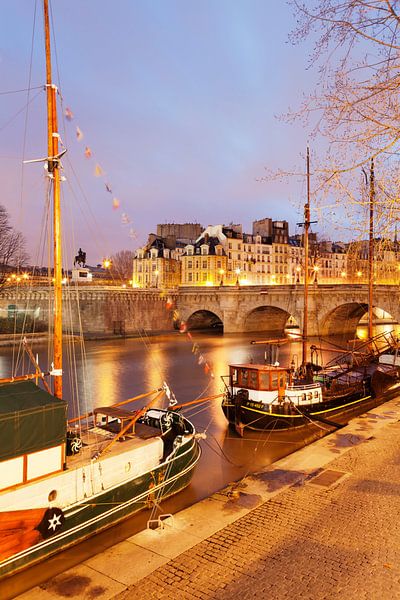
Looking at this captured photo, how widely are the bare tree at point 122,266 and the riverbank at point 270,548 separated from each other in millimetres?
100083

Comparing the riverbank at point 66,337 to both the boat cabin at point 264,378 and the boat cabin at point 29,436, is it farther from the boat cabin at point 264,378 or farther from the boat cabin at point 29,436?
the boat cabin at point 29,436

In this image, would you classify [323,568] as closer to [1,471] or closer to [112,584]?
[112,584]

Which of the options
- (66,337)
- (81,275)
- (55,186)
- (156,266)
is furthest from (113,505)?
(156,266)

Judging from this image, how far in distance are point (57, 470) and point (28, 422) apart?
139cm

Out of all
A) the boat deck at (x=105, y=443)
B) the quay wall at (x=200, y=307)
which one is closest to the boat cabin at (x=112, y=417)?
the boat deck at (x=105, y=443)

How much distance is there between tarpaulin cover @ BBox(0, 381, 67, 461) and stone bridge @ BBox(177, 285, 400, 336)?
145ft

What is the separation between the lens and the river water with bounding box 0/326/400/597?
1097 centimetres

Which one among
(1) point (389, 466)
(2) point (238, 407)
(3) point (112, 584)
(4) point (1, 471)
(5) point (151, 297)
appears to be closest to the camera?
(3) point (112, 584)

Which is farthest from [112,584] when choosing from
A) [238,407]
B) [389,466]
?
[238,407]

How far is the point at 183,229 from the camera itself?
326ft

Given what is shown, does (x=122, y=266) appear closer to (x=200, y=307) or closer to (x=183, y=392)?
(x=200, y=307)

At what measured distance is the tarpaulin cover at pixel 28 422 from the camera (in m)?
9.04

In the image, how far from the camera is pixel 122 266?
11500cm

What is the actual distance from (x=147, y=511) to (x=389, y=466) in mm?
6353
